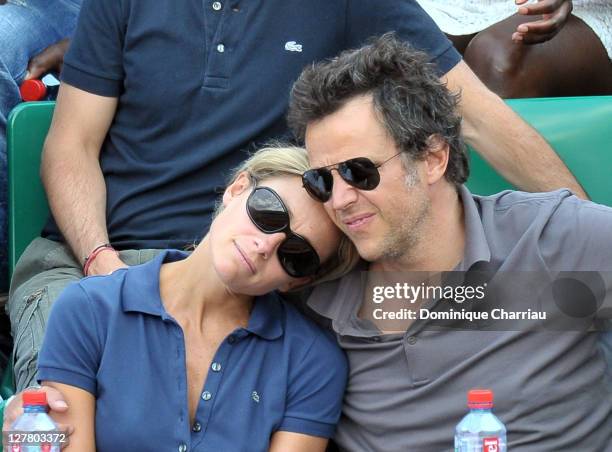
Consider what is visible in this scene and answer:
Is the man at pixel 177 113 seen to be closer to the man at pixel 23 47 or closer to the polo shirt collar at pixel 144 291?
the man at pixel 23 47

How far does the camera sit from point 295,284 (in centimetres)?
255

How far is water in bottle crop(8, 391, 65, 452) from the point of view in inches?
86.0

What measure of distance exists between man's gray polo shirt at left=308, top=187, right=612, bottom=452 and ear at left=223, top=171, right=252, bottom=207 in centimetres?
36

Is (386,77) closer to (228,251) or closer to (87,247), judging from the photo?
(228,251)

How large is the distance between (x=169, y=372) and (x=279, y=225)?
372mm

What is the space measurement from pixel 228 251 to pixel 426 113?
51cm

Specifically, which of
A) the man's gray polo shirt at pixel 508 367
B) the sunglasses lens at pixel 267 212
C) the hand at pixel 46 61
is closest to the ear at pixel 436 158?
the man's gray polo shirt at pixel 508 367

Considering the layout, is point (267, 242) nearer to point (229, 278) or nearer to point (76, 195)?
point (229, 278)

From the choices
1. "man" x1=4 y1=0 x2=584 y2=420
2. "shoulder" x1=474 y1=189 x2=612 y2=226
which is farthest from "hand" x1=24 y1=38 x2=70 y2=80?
"shoulder" x1=474 y1=189 x2=612 y2=226

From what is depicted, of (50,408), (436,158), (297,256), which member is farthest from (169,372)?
(436,158)

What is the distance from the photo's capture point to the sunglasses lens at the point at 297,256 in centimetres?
241

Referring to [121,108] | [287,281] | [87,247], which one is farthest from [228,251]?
[121,108]

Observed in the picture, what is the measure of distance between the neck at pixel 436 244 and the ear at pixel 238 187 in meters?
0.34

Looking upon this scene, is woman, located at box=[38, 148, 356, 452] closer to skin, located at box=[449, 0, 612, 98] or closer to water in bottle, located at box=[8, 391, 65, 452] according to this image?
water in bottle, located at box=[8, 391, 65, 452]
